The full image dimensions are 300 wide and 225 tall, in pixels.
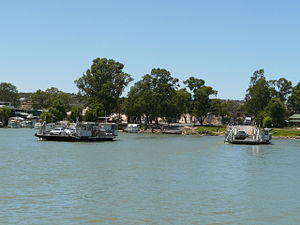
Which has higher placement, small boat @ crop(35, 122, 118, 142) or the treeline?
Result: the treeline

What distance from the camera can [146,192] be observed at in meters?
31.7

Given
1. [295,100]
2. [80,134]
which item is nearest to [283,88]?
[295,100]

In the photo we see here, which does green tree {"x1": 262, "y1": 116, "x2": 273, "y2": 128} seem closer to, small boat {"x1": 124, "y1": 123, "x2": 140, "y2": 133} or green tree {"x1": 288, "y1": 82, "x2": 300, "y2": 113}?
green tree {"x1": 288, "y1": 82, "x2": 300, "y2": 113}

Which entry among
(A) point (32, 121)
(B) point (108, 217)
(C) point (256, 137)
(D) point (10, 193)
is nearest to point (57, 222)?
(B) point (108, 217)

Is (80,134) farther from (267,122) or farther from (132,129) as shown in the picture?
(267,122)

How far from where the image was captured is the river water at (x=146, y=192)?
2498 centimetres

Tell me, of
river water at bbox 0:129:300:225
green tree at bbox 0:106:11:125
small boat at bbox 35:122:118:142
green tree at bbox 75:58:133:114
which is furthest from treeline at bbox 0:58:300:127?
river water at bbox 0:129:300:225

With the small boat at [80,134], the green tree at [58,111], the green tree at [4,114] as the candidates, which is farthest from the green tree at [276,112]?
the green tree at [4,114]

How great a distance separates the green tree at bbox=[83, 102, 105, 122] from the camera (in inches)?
5871

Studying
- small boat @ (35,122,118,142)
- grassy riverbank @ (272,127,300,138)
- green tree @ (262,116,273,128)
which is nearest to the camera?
small boat @ (35,122,118,142)

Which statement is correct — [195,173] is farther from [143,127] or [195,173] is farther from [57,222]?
[143,127]

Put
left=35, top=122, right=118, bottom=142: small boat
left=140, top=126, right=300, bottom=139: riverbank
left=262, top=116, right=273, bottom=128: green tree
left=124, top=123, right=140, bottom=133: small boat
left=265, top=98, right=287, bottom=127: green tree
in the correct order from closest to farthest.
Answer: left=35, top=122, right=118, bottom=142: small boat → left=140, top=126, right=300, bottom=139: riverbank → left=262, top=116, right=273, bottom=128: green tree → left=265, top=98, right=287, bottom=127: green tree → left=124, top=123, right=140, bottom=133: small boat

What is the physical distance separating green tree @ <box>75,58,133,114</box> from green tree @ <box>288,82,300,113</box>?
5288 cm

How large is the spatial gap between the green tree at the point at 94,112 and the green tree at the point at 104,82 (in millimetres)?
4651
